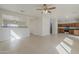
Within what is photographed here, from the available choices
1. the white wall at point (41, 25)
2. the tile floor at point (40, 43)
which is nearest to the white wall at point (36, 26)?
the white wall at point (41, 25)

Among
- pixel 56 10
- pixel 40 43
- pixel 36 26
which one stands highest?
pixel 56 10

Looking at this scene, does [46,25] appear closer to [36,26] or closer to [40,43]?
[36,26]

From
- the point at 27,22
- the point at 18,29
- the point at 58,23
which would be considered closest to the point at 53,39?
the point at 58,23

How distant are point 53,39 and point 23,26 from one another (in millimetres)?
705

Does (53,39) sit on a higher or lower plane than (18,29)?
lower

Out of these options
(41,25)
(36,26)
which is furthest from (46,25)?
(36,26)

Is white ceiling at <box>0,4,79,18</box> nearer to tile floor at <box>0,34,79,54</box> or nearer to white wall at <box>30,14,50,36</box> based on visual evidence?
white wall at <box>30,14,50,36</box>

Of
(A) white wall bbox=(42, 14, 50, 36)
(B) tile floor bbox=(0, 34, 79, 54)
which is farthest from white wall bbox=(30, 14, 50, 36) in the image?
(B) tile floor bbox=(0, 34, 79, 54)

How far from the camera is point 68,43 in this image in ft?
6.13

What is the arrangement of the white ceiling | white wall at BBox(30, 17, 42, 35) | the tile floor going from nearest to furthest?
the white ceiling → the tile floor → white wall at BBox(30, 17, 42, 35)

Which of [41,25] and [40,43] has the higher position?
[41,25]

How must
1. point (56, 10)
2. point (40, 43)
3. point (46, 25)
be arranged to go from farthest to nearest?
point (46, 25) → point (40, 43) → point (56, 10)

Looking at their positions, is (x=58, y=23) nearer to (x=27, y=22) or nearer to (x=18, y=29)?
(x=27, y=22)

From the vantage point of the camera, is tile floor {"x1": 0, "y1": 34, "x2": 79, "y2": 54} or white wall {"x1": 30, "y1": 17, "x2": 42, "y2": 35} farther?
white wall {"x1": 30, "y1": 17, "x2": 42, "y2": 35}
